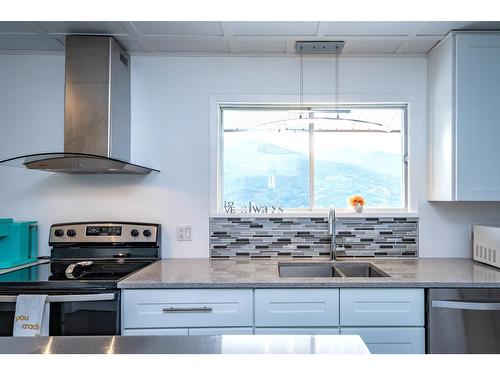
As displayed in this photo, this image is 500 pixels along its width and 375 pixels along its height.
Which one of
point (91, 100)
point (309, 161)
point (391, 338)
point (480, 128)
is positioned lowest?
point (391, 338)

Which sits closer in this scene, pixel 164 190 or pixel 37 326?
pixel 37 326

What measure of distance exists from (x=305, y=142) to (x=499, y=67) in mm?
1173

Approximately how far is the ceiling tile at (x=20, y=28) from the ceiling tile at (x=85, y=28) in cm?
5

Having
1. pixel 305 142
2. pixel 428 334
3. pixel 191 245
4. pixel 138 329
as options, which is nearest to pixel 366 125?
pixel 305 142

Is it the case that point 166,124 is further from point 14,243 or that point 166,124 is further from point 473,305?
point 473,305

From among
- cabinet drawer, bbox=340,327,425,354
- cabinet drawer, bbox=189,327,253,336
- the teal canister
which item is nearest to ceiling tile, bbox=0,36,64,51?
the teal canister

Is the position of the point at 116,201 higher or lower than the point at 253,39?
lower

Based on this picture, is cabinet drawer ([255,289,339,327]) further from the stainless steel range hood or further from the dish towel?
the stainless steel range hood

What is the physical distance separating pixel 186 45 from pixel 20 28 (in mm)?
906

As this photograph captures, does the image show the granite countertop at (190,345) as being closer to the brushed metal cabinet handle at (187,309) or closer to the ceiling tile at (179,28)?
the brushed metal cabinet handle at (187,309)

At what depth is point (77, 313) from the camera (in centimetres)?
167

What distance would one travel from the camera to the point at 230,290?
1.75 m

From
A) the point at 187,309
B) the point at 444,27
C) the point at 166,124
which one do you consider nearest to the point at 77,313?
the point at 187,309

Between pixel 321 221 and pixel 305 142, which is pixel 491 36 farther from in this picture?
pixel 321 221
